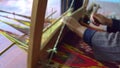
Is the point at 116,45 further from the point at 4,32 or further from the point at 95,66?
the point at 4,32

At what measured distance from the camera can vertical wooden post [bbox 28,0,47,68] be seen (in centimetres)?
53

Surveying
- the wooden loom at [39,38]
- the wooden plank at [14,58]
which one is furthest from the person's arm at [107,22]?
the wooden plank at [14,58]

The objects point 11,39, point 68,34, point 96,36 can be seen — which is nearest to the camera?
point 96,36

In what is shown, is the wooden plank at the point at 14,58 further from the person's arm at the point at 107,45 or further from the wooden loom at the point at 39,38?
the person's arm at the point at 107,45

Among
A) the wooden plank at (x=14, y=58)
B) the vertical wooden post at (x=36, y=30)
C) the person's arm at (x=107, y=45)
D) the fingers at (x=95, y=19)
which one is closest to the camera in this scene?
the vertical wooden post at (x=36, y=30)

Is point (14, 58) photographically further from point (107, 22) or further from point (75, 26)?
point (107, 22)

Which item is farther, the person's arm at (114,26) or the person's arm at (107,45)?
the person's arm at (114,26)

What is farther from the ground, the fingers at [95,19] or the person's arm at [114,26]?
the fingers at [95,19]

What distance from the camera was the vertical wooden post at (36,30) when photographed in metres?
0.53

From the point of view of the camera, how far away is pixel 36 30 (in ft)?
1.86

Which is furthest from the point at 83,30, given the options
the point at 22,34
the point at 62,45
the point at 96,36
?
the point at 22,34

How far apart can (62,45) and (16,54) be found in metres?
0.19

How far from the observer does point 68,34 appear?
36.8 inches

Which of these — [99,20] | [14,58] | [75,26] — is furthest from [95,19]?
[14,58]
